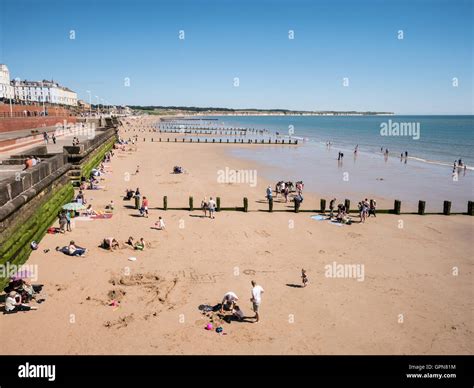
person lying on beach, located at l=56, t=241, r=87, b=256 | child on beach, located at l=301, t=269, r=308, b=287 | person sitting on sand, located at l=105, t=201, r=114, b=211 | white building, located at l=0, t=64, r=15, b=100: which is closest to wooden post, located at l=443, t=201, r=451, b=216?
child on beach, located at l=301, t=269, r=308, b=287

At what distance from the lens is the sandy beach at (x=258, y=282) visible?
33.3 ft

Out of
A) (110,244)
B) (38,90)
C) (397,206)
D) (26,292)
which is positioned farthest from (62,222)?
(38,90)

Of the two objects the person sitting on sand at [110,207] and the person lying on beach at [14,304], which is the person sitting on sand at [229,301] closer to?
the person lying on beach at [14,304]

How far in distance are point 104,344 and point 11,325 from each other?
2.70 metres

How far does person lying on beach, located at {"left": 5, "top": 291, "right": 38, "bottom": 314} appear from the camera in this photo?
35.4ft

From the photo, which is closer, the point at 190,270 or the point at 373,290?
the point at 373,290

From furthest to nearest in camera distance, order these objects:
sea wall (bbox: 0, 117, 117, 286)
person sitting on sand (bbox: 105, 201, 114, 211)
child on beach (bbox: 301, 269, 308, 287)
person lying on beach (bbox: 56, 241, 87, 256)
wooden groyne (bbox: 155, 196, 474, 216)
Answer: wooden groyne (bbox: 155, 196, 474, 216) → person sitting on sand (bbox: 105, 201, 114, 211) → person lying on beach (bbox: 56, 241, 87, 256) → child on beach (bbox: 301, 269, 308, 287) → sea wall (bbox: 0, 117, 117, 286)

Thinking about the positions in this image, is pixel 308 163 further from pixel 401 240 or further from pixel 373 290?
pixel 373 290

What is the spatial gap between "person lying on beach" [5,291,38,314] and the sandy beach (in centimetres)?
19

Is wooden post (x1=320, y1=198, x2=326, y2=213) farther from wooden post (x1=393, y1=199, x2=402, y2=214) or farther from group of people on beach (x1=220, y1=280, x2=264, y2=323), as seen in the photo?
group of people on beach (x1=220, y1=280, x2=264, y2=323)

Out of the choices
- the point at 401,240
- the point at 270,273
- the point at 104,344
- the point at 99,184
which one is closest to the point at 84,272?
the point at 104,344

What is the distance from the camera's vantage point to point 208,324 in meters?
10.8

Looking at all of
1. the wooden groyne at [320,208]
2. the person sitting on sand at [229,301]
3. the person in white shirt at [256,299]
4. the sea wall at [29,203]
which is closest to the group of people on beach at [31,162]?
the sea wall at [29,203]

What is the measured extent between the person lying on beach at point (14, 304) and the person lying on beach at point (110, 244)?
4.89 meters
